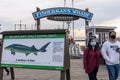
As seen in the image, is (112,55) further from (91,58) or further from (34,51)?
Result: (34,51)

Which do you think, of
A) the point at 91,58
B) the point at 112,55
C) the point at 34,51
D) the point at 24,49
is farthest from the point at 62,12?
the point at 112,55

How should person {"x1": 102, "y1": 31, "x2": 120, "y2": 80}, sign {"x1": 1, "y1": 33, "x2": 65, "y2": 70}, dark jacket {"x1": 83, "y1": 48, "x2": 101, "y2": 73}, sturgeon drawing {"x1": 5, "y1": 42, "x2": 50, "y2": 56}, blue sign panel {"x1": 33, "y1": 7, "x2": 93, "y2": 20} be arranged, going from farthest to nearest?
blue sign panel {"x1": 33, "y1": 7, "x2": 93, "y2": 20} < sturgeon drawing {"x1": 5, "y1": 42, "x2": 50, "y2": 56} < sign {"x1": 1, "y1": 33, "x2": 65, "y2": 70} < dark jacket {"x1": 83, "y1": 48, "x2": 101, "y2": 73} < person {"x1": 102, "y1": 31, "x2": 120, "y2": 80}

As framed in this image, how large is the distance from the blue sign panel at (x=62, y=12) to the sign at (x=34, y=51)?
49.1 feet

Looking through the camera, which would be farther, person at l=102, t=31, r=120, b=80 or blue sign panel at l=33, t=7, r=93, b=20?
blue sign panel at l=33, t=7, r=93, b=20

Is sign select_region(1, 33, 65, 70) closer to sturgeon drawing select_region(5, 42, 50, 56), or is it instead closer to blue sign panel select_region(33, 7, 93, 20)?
sturgeon drawing select_region(5, 42, 50, 56)

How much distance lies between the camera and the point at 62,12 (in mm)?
28766

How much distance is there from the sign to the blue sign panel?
1495 cm

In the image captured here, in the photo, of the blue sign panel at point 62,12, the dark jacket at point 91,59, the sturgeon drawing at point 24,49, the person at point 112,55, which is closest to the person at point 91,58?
the dark jacket at point 91,59

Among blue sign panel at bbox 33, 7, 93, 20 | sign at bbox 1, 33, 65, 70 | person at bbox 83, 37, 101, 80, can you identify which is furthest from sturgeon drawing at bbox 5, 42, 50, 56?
blue sign panel at bbox 33, 7, 93, 20

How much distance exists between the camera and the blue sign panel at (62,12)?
28859mm

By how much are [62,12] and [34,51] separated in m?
15.7

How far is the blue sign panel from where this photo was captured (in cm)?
2886

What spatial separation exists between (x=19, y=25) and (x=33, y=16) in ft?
229

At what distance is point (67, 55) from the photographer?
12.5 m
